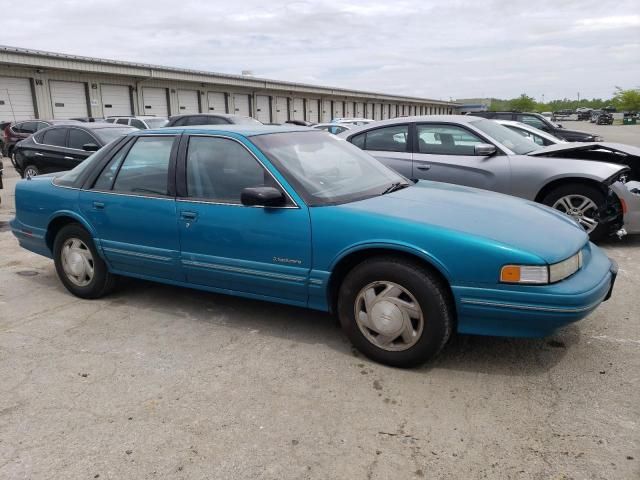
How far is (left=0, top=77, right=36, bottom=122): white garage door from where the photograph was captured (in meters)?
22.3

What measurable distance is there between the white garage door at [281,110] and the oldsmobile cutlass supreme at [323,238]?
36.4 meters

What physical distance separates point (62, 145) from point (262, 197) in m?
8.74

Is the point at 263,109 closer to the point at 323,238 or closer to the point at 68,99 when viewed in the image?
the point at 68,99

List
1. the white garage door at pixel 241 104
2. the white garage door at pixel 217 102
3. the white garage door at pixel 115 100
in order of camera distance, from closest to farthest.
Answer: the white garage door at pixel 115 100 → the white garage door at pixel 217 102 → the white garage door at pixel 241 104

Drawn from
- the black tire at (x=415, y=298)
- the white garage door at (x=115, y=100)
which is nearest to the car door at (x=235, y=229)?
the black tire at (x=415, y=298)

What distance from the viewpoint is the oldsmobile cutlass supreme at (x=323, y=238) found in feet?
9.94

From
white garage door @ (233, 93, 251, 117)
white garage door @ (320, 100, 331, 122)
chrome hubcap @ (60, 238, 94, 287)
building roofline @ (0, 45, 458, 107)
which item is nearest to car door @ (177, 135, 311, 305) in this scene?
chrome hubcap @ (60, 238, 94, 287)

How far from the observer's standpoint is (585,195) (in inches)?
233

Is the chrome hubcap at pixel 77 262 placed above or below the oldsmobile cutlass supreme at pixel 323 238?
below

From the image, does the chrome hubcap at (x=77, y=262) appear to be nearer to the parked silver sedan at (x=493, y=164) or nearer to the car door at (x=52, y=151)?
the parked silver sedan at (x=493, y=164)

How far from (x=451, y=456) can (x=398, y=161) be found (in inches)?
189

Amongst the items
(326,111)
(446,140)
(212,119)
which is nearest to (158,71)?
(212,119)

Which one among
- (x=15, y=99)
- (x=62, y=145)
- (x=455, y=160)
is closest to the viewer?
(x=455, y=160)

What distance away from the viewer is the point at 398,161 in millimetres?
6797
